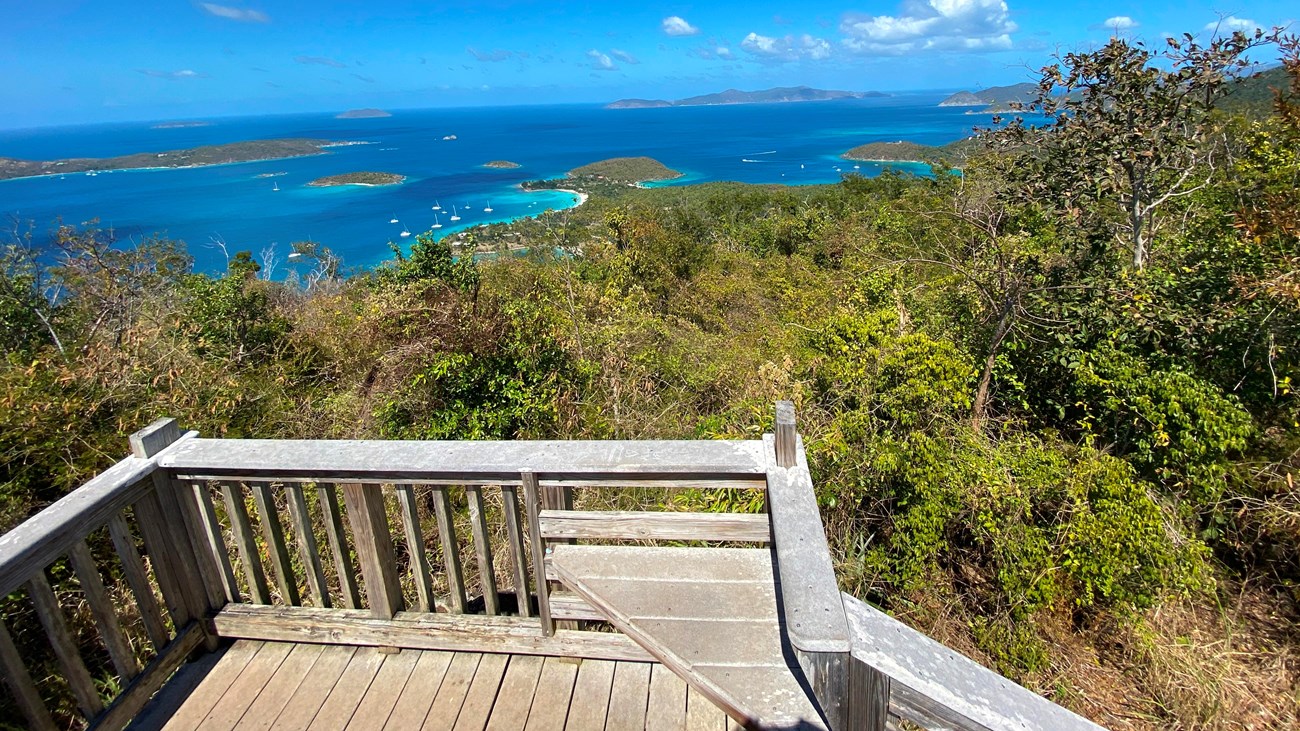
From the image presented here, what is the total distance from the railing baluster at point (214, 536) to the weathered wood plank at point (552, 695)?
1.15m

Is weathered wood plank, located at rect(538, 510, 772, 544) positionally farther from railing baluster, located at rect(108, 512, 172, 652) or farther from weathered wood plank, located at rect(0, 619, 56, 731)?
weathered wood plank, located at rect(0, 619, 56, 731)

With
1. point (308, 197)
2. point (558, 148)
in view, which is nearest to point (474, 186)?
point (308, 197)

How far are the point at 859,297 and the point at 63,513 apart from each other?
5.65 metres

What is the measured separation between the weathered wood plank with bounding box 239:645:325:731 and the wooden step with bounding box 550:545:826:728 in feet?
3.08

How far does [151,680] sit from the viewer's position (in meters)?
2.01

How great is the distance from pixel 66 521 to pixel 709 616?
1766 millimetres

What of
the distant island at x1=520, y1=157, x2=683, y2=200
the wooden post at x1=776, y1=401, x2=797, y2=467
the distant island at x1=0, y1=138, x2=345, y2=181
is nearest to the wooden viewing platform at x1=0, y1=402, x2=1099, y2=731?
the wooden post at x1=776, y1=401, x2=797, y2=467

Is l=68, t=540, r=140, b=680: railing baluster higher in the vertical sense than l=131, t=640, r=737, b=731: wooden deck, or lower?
higher

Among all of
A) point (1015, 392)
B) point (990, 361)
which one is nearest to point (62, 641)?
point (990, 361)

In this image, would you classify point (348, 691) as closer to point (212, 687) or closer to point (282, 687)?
point (282, 687)

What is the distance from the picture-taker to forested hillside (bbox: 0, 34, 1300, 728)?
3.96 meters

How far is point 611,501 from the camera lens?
4.11 m

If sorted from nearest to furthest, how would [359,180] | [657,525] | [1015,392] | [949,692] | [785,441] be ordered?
[949,692], [785,441], [657,525], [1015,392], [359,180]

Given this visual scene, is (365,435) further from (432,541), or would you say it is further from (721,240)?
(721,240)
